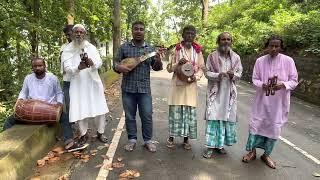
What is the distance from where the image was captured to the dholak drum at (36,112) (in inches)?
238

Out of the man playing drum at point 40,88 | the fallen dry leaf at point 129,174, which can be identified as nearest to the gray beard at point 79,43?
the man playing drum at point 40,88

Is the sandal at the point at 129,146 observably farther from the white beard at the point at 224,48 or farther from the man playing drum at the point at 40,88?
the white beard at the point at 224,48

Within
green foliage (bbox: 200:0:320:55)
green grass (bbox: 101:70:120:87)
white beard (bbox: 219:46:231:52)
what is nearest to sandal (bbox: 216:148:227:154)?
white beard (bbox: 219:46:231:52)

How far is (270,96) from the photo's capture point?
233 inches

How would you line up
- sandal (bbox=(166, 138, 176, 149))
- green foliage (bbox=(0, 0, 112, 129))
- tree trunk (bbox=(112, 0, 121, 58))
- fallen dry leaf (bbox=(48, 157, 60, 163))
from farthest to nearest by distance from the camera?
1. tree trunk (bbox=(112, 0, 121, 58))
2. green foliage (bbox=(0, 0, 112, 129))
3. sandal (bbox=(166, 138, 176, 149))
4. fallen dry leaf (bbox=(48, 157, 60, 163))

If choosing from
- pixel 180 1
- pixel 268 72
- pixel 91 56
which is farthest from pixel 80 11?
pixel 180 1

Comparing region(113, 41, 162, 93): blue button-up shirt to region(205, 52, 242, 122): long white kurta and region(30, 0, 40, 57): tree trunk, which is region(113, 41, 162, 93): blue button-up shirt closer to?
region(205, 52, 242, 122): long white kurta

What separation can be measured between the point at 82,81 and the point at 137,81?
88 cm

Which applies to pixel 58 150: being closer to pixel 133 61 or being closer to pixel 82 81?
pixel 82 81

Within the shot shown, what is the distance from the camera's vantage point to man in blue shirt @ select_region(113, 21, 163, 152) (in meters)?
6.36

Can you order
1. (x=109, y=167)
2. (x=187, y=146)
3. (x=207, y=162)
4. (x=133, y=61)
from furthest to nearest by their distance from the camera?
1. (x=187, y=146)
2. (x=133, y=61)
3. (x=207, y=162)
4. (x=109, y=167)

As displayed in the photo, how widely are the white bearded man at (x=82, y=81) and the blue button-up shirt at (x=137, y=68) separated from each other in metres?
0.43

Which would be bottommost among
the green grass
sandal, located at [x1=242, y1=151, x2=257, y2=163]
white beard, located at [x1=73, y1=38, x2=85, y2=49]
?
sandal, located at [x1=242, y1=151, x2=257, y2=163]

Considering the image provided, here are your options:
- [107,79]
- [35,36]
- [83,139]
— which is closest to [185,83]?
[83,139]
